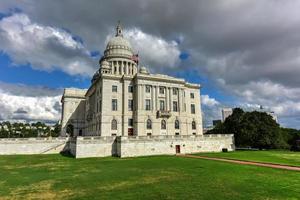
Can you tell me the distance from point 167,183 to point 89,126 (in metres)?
63.2

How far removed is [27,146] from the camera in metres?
55.5

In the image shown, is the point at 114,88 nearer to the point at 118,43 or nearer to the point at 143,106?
the point at 143,106

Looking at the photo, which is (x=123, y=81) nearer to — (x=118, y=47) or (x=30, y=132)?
(x=118, y=47)

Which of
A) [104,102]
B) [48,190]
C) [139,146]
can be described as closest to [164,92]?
[104,102]

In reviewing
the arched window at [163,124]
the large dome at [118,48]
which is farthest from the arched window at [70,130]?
the arched window at [163,124]

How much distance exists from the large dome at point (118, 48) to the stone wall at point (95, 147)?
45.5 metres

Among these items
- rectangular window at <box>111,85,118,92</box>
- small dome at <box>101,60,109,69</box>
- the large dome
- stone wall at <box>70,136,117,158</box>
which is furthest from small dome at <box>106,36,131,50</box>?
stone wall at <box>70,136,117,158</box>

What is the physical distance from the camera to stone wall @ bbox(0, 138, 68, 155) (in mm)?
55094

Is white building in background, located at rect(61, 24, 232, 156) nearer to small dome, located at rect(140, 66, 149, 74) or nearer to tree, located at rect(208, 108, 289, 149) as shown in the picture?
small dome, located at rect(140, 66, 149, 74)

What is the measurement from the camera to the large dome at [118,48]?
8867 centimetres

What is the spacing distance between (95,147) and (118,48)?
50335 mm

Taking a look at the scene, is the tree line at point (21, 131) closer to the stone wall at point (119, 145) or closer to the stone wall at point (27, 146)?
the stone wall at point (27, 146)

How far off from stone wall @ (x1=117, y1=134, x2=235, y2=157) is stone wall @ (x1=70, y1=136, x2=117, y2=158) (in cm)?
211

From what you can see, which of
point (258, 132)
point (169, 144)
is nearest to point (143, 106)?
point (169, 144)
